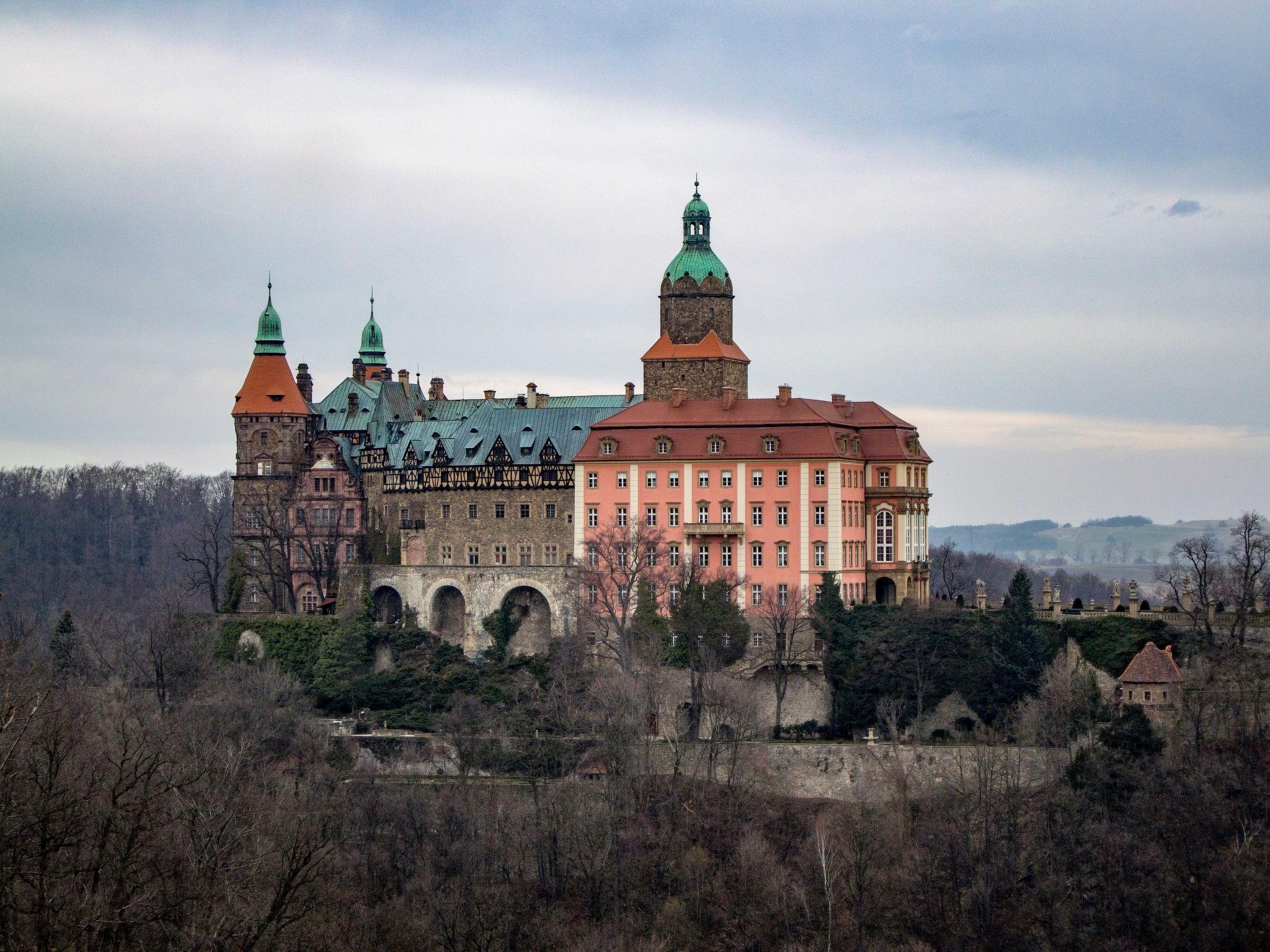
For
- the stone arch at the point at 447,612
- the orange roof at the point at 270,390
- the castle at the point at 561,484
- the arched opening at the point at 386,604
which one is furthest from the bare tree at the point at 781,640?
the orange roof at the point at 270,390

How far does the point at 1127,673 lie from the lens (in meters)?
61.4

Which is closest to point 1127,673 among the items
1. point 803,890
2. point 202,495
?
point 803,890

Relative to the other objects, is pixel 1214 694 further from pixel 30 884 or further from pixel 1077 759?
pixel 30 884

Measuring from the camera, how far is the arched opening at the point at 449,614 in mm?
75125

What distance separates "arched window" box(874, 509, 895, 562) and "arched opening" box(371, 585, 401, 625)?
60.8ft

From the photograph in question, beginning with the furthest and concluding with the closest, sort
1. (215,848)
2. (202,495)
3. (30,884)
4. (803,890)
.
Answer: (202,495) < (803,890) < (215,848) < (30,884)

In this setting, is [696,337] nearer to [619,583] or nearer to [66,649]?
[619,583]

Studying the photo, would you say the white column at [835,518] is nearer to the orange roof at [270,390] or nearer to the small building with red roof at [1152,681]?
the small building with red roof at [1152,681]

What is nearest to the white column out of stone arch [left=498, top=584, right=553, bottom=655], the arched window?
the arched window

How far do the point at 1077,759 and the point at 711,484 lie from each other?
18.5 metres

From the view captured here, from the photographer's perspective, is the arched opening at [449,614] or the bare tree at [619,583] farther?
the arched opening at [449,614]

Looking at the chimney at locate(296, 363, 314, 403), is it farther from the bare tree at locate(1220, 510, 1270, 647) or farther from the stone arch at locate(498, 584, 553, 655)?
the bare tree at locate(1220, 510, 1270, 647)

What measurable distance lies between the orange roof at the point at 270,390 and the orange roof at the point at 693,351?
48.4ft

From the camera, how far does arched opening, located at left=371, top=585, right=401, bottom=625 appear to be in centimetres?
7562
